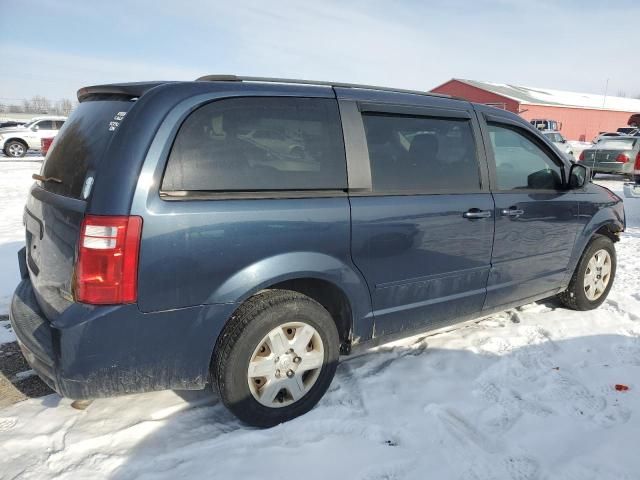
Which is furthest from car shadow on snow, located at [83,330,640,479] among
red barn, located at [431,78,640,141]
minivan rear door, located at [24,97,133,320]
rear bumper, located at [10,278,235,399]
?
red barn, located at [431,78,640,141]

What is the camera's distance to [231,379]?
249 centimetres

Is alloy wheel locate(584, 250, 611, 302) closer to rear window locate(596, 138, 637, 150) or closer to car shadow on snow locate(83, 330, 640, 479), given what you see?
car shadow on snow locate(83, 330, 640, 479)

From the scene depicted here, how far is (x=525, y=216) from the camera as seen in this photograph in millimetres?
3646

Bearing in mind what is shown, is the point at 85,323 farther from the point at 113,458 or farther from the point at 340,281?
the point at 340,281

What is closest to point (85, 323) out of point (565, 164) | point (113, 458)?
point (113, 458)

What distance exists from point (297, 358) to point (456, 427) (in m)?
0.95

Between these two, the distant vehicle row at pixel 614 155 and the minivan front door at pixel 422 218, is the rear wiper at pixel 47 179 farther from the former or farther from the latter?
the distant vehicle row at pixel 614 155

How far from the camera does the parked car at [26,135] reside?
2033 cm

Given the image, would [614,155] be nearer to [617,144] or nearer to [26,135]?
[617,144]

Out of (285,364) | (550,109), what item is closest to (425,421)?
(285,364)

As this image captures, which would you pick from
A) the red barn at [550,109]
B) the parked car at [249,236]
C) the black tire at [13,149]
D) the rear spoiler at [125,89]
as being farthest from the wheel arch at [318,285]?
the red barn at [550,109]

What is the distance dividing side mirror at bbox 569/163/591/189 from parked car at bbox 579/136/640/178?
12886 mm

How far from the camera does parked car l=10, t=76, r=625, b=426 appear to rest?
86.4 inches

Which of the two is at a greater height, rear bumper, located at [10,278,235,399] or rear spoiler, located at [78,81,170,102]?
rear spoiler, located at [78,81,170,102]
